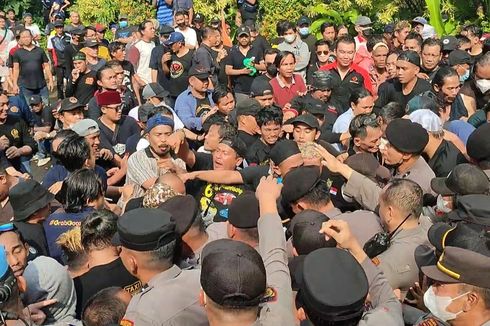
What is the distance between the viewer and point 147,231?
3244 mm

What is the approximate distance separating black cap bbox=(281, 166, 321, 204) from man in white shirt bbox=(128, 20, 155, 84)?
6.87 metres

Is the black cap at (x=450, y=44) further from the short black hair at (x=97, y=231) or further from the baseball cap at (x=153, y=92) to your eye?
the short black hair at (x=97, y=231)

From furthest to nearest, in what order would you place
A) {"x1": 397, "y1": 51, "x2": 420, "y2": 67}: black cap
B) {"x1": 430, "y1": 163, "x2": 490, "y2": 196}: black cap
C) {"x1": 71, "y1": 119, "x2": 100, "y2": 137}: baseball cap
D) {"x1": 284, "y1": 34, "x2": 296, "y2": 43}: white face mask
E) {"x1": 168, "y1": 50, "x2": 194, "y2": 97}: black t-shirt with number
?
{"x1": 284, "y1": 34, "x2": 296, "y2": 43}: white face mask
{"x1": 168, "y1": 50, "x2": 194, "y2": 97}: black t-shirt with number
{"x1": 397, "y1": 51, "x2": 420, "y2": 67}: black cap
{"x1": 71, "y1": 119, "x2": 100, "y2": 137}: baseball cap
{"x1": 430, "y1": 163, "x2": 490, "y2": 196}: black cap

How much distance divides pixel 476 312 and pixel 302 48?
27.1ft

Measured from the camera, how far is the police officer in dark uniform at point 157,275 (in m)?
3.07

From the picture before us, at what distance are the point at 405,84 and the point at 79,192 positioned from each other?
413cm

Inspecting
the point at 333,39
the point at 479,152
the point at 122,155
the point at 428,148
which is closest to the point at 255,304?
the point at 479,152

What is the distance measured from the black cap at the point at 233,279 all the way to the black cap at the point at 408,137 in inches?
96.8

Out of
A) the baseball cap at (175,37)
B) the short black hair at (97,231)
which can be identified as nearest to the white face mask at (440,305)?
the short black hair at (97,231)

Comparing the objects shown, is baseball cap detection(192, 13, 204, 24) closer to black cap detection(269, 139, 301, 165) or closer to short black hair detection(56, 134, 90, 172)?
short black hair detection(56, 134, 90, 172)

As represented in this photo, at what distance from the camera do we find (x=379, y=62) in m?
8.91

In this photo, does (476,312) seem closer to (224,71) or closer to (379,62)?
(379,62)

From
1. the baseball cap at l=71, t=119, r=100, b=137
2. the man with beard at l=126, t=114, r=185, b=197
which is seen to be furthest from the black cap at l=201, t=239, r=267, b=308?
the baseball cap at l=71, t=119, r=100, b=137

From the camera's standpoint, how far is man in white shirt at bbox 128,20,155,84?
36.1 feet
